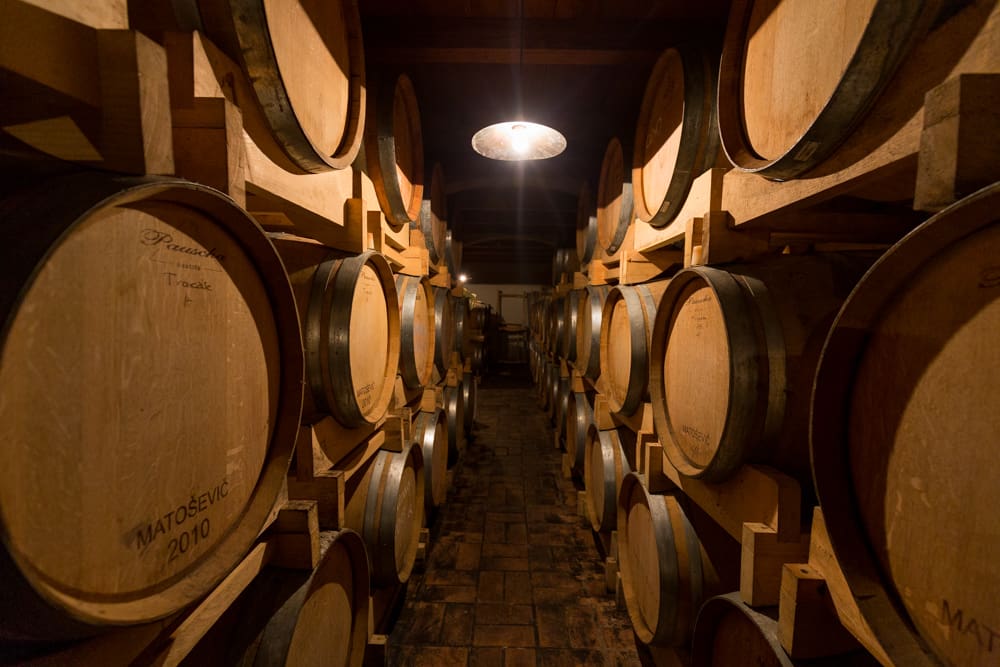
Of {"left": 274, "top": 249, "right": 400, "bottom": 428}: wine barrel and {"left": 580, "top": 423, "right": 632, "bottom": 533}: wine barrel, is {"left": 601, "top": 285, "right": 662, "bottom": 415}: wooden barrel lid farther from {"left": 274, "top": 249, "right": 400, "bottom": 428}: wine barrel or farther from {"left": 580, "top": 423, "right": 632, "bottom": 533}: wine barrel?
{"left": 274, "top": 249, "right": 400, "bottom": 428}: wine barrel

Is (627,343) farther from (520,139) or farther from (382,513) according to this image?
(382,513)

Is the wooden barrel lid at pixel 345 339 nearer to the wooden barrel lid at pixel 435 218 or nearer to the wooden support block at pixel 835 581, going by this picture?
the wooden support block at pixel 835 581

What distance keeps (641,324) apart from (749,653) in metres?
1.55

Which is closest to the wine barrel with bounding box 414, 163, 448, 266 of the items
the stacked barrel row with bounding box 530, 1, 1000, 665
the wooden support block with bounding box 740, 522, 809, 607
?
the stacked barrel row with bounding box 530, 1, 1000, 665

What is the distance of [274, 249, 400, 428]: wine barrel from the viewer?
1745mm

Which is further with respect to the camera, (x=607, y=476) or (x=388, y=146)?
(x=607, y=476)

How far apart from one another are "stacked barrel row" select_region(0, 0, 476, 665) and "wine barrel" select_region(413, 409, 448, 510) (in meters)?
1.74

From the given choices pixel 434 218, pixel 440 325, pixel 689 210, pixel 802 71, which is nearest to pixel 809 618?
pixel 802 71

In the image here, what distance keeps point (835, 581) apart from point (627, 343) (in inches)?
68.9

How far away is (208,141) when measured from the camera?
37.9 inches

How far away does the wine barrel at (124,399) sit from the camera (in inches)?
23.1

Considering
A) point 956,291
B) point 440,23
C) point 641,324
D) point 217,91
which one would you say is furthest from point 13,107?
point 440,23

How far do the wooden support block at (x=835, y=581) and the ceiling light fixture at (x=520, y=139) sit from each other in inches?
98.0

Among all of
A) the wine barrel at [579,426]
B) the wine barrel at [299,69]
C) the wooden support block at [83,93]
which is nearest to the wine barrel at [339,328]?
the wine barrel at [299,69]
